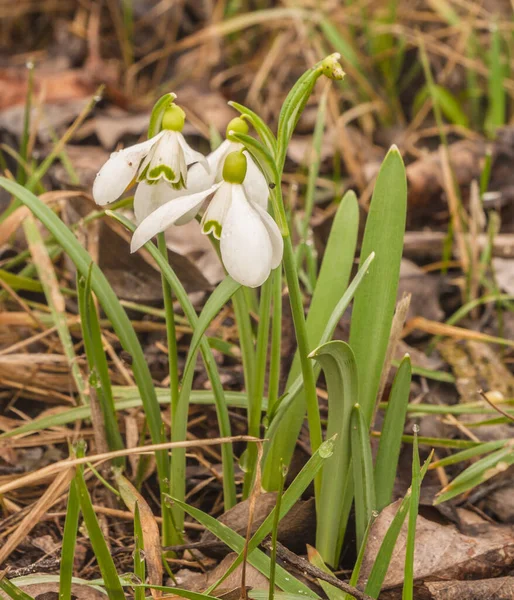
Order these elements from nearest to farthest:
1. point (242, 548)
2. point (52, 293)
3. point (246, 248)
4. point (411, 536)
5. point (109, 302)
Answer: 1. point (246, 248)
2. point (411, 536)
3. point (242, 548)
4. point (109, 302)
5. point (52, 293)

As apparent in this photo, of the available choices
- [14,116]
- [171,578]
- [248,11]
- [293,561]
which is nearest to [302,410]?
[293,561]

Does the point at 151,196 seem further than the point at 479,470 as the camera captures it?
No

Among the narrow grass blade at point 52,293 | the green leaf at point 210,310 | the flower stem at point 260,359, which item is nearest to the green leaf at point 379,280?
the flower stem at point 260,359

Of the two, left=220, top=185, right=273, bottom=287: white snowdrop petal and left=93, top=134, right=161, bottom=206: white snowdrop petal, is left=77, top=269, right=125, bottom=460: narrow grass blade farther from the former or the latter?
left=220, top=185, right=273, bottom=287: white snowdrop petal

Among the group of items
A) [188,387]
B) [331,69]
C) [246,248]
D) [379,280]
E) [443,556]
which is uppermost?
[331,69]

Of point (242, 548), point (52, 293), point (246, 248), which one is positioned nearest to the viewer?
point (246, 248)

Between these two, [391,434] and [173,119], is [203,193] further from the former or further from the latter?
[391,434]

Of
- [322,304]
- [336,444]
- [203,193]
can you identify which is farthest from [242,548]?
[203,193]
